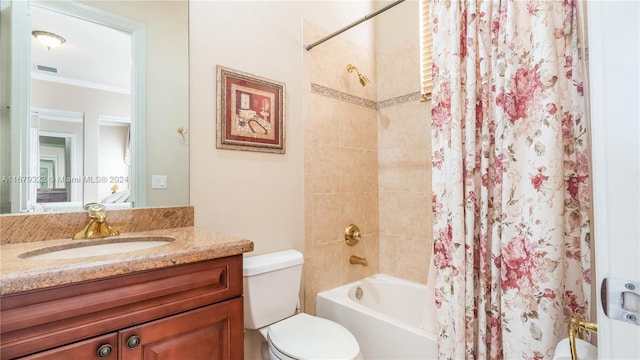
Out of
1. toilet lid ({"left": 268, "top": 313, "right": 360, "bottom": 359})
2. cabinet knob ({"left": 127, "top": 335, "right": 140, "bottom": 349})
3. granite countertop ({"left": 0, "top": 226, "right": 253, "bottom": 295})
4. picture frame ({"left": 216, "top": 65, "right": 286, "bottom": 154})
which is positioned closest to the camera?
granite countertop ({"left": 0, "top": 226, "right": 253, "bottom": 295})

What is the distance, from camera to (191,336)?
2.98 feet

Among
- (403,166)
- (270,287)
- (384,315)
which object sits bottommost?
(384,315)

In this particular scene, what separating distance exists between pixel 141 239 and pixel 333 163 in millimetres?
1216

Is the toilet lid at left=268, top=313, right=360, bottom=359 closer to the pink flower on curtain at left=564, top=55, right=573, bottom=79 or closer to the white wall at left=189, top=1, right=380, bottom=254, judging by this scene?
the white wall at left=189, top=1, right=380, bottom=254

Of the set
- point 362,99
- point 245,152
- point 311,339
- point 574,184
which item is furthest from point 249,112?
point 574,184

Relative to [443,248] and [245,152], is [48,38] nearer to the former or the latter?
[245,152]

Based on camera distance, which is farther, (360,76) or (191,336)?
(360,76)

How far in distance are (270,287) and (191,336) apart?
580mm

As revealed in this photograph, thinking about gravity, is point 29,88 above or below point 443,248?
above

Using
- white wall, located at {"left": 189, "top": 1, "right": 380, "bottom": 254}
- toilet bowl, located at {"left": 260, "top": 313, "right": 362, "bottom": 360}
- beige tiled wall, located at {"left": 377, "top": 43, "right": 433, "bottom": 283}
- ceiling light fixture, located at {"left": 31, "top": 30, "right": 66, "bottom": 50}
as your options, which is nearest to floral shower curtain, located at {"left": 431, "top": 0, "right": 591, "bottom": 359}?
toilet bowl, located at {"left": 260, "top": 313, "right": 362, "bottom": 360}

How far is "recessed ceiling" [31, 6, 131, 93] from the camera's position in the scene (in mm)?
1107

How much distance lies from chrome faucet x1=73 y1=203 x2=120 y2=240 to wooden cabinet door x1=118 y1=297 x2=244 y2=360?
49 cm

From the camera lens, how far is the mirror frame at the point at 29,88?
3.45ft

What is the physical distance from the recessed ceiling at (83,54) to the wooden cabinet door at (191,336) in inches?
39.4
